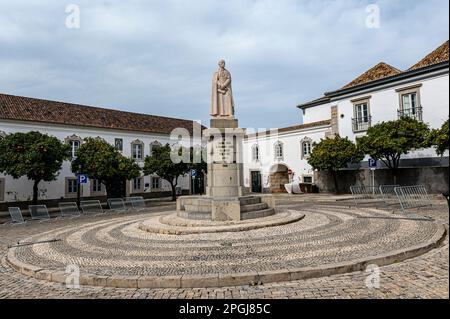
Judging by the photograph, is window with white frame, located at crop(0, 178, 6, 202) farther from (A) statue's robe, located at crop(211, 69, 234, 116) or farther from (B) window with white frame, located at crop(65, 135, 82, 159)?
(A) statue's robe, located at crop(211, 69, 234, 116)

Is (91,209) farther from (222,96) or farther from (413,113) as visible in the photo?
(413,113)

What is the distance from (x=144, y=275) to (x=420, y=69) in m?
20.6

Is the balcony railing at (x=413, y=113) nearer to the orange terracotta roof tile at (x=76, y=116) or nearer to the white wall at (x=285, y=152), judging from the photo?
the white wall at (x=285, y=152)

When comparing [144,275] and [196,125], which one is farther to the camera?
[196,125]

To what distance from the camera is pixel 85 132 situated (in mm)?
28219

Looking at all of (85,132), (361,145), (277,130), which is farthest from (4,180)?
(361,145)

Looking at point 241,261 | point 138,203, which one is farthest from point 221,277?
point 138,203

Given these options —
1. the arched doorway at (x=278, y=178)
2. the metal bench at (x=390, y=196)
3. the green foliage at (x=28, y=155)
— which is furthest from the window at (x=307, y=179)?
the green foliage at (x=28, y=155)

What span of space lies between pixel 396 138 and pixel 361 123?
16.3ft

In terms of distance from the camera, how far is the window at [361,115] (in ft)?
75.7

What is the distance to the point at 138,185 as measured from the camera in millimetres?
31703

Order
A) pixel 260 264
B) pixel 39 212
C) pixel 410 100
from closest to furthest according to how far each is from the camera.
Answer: pixel 260 264, pixel 39 212, pixel 410 100

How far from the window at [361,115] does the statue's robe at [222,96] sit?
15.2 m

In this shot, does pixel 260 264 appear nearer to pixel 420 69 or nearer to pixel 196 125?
pixel 420 69
